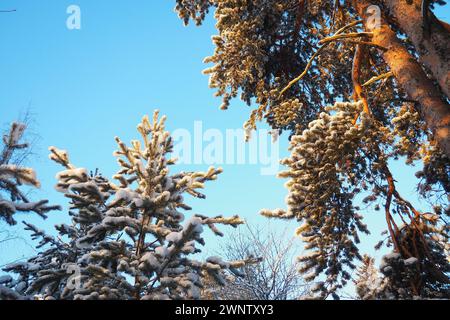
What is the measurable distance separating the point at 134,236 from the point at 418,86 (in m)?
5.05

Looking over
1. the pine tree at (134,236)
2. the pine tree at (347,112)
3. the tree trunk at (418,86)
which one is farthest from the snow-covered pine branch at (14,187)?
the tree trunk at (418,86)

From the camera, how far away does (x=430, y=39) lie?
5.10 metres

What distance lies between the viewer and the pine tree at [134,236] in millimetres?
4508

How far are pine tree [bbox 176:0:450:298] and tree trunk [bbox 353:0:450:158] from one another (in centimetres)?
2

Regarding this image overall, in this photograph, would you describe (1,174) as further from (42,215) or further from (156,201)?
(156,201)

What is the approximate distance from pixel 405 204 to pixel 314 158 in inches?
73.5

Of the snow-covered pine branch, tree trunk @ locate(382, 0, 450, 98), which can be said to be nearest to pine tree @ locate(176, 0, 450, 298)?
tree trunk @ locate(382, 0, 450, 98)

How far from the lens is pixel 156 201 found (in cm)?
509

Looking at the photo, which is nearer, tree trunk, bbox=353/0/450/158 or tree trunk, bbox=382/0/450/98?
tree trunk, bbox=353/0/450/158

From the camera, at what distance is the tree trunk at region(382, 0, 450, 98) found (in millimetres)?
4848

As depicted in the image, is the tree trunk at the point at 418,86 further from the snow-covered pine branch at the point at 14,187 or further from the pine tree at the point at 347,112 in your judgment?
the snow-covered pine branch at the point at 14,187

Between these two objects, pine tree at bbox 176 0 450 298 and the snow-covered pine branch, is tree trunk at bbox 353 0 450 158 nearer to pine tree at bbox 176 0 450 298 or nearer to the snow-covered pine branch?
pine tree at bbox 176 0 450 298

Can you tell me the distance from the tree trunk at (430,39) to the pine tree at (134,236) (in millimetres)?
3666

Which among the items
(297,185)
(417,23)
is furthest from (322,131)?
(417,23)
